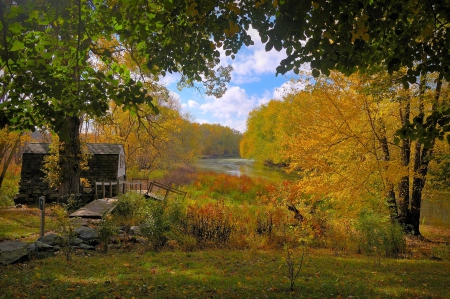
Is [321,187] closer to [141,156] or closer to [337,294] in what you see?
[337,294]

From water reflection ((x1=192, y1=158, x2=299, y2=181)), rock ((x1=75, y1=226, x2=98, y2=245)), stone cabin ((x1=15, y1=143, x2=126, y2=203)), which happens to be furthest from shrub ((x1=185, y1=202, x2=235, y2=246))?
water reflection ((x1=192, y1=158, x2=299, y2=181))

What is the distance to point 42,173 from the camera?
16.8 metres

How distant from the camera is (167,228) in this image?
30.3 feet

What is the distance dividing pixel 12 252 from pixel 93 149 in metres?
11.6

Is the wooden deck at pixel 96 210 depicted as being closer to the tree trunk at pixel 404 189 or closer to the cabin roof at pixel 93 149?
the cabin roof at pixel 93 149

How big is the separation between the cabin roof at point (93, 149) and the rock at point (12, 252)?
10.8 meters

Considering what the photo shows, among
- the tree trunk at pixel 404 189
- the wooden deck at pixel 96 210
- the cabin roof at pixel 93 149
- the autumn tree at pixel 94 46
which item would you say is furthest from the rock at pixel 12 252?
the tree trunk at pixel 404 189

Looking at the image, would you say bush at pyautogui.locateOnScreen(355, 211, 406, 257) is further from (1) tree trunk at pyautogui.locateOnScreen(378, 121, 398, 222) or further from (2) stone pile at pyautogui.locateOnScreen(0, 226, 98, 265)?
(2) stone pile at pyautogui.locateOnScreen(0, 226, 98, 265)

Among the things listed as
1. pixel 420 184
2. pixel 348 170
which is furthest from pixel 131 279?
pixel 420 184

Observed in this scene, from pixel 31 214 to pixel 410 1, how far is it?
14.3 m

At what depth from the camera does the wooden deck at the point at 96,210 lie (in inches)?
470

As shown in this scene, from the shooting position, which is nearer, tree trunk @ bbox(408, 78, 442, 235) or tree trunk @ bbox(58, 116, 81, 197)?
tree trunk @ bbox(408, 78, 442, 235)

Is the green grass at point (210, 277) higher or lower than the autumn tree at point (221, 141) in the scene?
lower

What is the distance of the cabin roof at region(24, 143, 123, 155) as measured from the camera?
17000 mm
